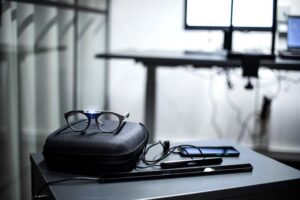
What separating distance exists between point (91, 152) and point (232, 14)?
1466mm

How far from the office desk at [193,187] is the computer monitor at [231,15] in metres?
1.29

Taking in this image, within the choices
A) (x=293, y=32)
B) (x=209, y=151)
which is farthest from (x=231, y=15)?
(x=209, y=151)

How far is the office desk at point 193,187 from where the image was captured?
2.44 ft

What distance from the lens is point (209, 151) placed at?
3.31ft

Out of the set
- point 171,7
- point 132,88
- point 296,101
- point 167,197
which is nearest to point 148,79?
point 132,88

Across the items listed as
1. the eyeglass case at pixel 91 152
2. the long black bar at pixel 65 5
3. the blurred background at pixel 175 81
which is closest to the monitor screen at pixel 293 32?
the blurred background at pixel 175 81

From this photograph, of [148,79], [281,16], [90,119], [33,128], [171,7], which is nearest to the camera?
[90,119]

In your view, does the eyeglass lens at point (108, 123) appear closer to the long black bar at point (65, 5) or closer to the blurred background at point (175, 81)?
the long black bar at point (65, 5)

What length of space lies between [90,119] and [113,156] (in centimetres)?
14

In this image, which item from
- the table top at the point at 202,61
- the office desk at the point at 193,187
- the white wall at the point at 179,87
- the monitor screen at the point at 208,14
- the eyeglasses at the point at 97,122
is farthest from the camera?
the white wall at the point at 179,87

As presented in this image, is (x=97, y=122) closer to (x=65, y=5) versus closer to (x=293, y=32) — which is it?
(x=65, y=5)

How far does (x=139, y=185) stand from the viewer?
0.79m

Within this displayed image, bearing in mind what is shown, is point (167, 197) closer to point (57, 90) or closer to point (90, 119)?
point (90, 119)

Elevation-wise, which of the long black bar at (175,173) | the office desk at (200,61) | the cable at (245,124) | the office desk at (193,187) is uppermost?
the office desk at (200,61)
